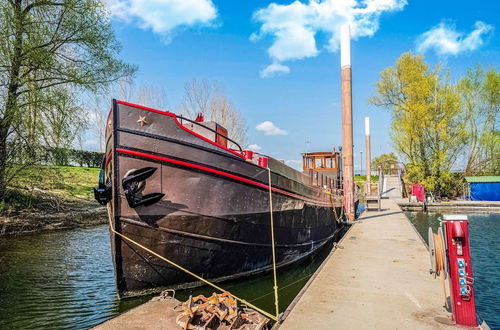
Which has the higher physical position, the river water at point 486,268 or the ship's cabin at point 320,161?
the ship's cabin at point 320,161

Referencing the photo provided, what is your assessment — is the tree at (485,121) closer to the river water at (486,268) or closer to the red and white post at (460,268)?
the river water at (486,268)

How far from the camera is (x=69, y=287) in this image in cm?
640

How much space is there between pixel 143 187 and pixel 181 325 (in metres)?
2.47

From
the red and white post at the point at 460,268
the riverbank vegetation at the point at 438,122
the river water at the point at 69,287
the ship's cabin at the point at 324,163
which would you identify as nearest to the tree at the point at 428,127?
the riverbank vegetation at the point at 438,122

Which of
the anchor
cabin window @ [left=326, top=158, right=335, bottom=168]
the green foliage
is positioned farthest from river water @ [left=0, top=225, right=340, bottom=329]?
cabin window @ [left=326, top=158, right=335, bottom=168]

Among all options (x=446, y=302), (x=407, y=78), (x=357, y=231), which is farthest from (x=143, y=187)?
(x=407, y=78)

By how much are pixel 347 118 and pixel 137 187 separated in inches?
441

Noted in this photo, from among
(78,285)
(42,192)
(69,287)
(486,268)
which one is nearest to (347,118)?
(486,268)

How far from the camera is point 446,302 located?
391 centimetres

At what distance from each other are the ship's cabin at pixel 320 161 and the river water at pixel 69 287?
20.3ft

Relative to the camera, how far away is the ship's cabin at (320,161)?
605 inches

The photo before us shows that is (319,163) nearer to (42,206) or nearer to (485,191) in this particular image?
(42,206)

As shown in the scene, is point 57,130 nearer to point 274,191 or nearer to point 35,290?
point 35,290

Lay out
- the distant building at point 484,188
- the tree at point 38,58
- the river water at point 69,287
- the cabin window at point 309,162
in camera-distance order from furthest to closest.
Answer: the distant building at point 484,188, the cabin window at point 309,162, the tree at point 38,58, the river water at point 69,287
